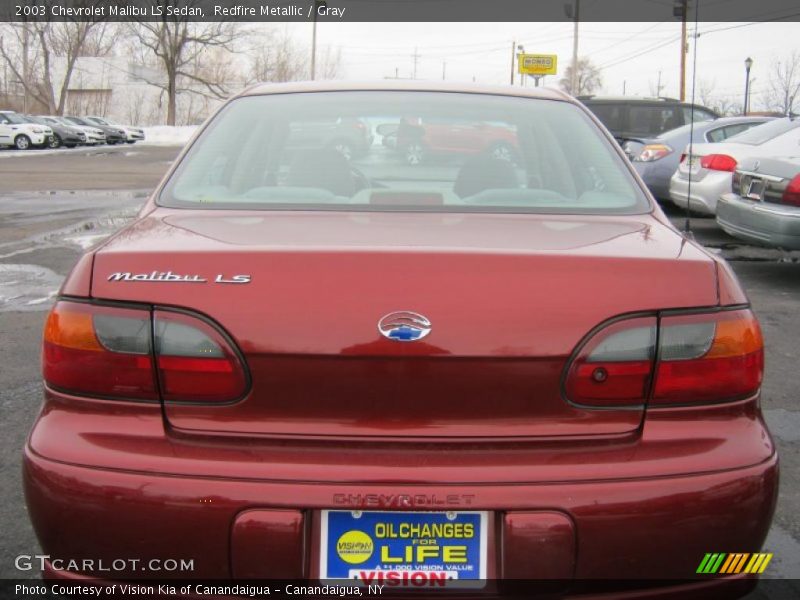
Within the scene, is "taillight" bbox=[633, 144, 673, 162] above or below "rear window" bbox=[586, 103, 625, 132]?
below

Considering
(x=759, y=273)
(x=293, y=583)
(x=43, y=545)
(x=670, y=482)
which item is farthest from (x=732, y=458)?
(x=759, y=273)

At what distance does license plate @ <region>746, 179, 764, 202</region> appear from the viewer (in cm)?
698

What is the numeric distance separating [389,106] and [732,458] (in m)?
1.66

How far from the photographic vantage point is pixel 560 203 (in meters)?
2.45

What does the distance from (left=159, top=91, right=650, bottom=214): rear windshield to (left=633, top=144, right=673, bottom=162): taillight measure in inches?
327

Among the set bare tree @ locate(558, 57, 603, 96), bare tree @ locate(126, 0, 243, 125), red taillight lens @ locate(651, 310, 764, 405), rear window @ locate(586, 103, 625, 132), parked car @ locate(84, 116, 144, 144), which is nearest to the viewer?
red taillight lens @ locate(651, 310, 764, 405)

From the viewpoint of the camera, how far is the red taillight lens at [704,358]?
70.8 inches

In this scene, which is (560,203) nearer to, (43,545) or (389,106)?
(389,106)

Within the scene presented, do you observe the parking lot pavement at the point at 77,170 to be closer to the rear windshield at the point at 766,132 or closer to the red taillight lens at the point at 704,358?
the rear windshield at the point at 766,132

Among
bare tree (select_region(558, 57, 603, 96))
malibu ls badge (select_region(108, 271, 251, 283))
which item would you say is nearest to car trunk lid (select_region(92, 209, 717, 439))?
malibu ls badge (select_region(108, 271, 251, 283))

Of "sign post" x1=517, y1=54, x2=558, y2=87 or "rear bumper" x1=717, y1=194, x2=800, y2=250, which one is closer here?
"rear bumper" x1=717, y1=194, x2=800, y2=250

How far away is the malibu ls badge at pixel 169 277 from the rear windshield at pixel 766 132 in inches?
305

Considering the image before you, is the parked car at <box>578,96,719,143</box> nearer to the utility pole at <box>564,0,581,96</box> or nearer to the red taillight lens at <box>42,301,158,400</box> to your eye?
the red taillight lens at <box>42,301,158,400</box>

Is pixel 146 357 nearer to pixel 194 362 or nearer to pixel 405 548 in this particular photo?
pixel 194 362
